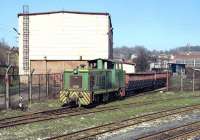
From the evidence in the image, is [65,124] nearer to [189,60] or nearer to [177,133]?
[177,133]

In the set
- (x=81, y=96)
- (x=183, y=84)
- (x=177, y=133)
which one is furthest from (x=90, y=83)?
(x=183, y=84)

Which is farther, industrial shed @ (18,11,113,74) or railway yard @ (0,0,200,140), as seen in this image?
industrial shed @ (18,11,113,74)

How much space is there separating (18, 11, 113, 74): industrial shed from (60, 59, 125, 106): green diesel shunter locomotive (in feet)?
84.5

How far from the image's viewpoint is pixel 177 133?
59.5ft

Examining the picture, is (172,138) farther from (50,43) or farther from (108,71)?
(50,43)

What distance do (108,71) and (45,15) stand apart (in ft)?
97.0

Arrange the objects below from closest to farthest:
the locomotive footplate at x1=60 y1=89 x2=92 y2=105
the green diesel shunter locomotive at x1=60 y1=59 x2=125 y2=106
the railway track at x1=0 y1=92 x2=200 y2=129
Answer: the railway track at x1=0 y1=92 x2=200 y2=129 → the locomotive footplate at x1=60 y1=89 x2=92 y2=105 → the green diesel shunter locomotive at x1=60 y1=59 x2=125 y2=106

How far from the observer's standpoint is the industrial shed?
59656 millimetres

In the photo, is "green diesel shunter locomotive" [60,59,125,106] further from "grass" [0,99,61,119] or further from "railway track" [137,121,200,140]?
"railway track" [137,121,200,140]

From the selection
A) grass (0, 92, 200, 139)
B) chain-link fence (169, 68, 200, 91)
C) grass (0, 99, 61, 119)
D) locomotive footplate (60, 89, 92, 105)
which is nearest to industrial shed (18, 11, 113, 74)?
chain-link fence (169, 68, 200, 91)

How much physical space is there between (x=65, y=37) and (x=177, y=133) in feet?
141

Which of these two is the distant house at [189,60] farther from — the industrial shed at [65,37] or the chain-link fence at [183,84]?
the industrial shed at [65,37]

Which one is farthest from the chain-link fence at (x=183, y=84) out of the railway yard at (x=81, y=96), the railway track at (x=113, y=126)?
the railway track at (x=113, y=126)

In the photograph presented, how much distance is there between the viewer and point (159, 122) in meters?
22.0
